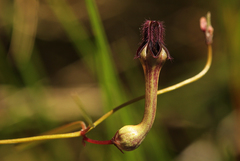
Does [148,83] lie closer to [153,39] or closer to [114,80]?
[153,39]

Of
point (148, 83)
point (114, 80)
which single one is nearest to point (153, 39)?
point (148, 83)

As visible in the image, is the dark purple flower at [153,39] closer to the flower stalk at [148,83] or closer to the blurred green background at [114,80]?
the flower stalk at [148,83]

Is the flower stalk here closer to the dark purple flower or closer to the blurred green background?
the dark purple flower

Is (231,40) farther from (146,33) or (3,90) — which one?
(3,90)

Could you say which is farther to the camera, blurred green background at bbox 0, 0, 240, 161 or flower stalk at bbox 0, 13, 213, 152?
blurred green background at bbox 0, 0, 240, 161

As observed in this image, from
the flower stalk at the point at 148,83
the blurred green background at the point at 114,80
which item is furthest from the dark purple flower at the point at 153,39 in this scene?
the blurred green background at the point at 114,80

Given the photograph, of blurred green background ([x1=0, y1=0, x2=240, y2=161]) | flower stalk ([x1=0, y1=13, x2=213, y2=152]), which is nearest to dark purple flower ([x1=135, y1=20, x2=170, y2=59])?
flower stalk ([x1=0, y1=13, x2=213, y2=152])
